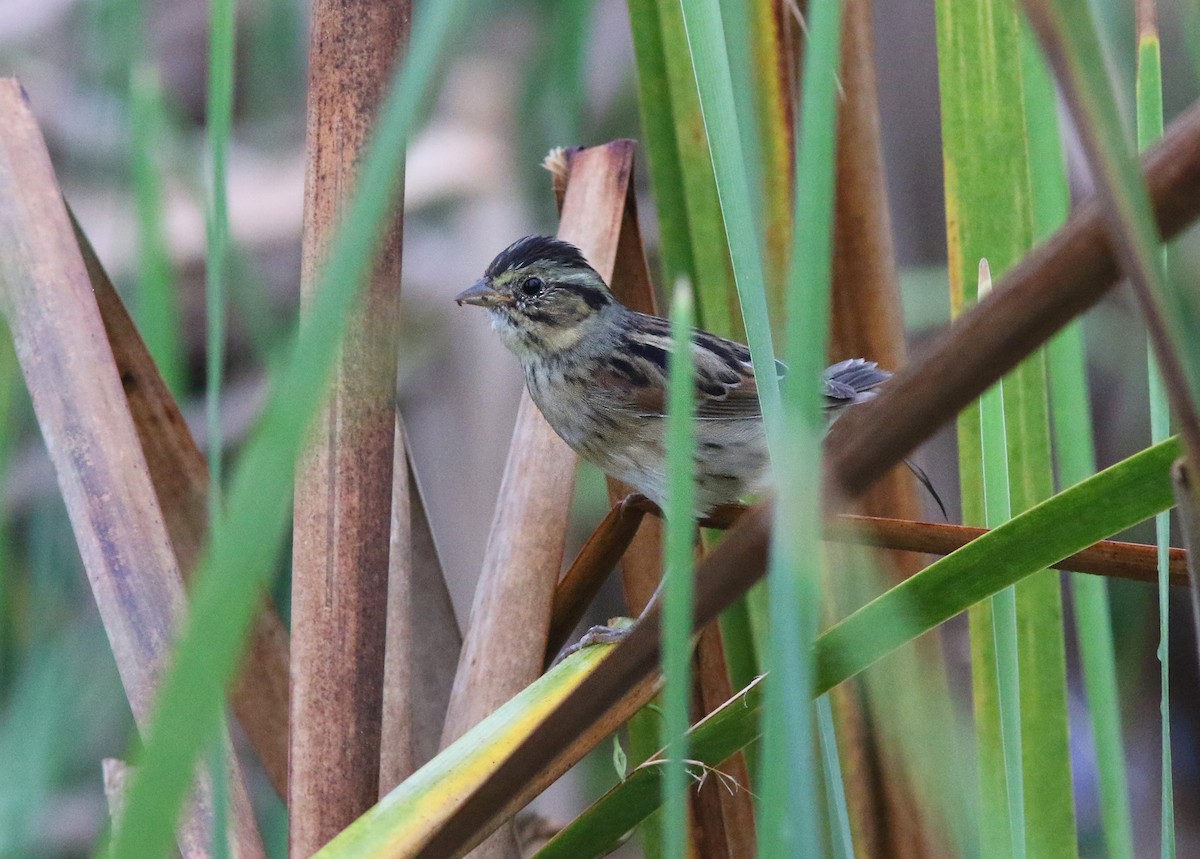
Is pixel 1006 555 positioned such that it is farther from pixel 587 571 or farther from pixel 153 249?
pixel 153 249

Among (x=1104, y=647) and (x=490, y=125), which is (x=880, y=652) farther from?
(x=490, y=125)

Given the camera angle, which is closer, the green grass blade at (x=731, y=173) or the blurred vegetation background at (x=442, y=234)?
the green grass blade at (x=731, y=173)

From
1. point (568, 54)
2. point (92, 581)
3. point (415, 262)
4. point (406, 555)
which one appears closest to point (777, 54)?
point (568, 54)

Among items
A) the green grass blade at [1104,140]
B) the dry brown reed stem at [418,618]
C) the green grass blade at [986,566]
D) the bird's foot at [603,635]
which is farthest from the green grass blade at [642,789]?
the green grass blade at [1104,140]

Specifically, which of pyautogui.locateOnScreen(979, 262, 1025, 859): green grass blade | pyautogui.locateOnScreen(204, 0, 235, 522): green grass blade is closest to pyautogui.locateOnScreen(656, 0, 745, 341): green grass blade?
pyautogui.locateOnScreen(979, 262, 1025, 859): green grass blade

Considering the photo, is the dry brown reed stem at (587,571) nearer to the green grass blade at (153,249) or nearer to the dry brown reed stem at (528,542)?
the dry brown reed stem at (528,542)

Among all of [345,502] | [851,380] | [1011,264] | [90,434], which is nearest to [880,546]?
[1011,264]

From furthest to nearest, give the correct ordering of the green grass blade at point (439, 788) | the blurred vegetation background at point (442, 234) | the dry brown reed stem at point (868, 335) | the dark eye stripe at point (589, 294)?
the blurred vegetation background at point (442, 234) < the dark eye stripe at point (589, 294) < the dry brown reed stem at point (868, 335) < the green grass blade at point (439, 788)

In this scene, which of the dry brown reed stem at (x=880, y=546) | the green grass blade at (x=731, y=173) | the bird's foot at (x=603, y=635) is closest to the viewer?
the green grass blade at (x=731, y=173)
